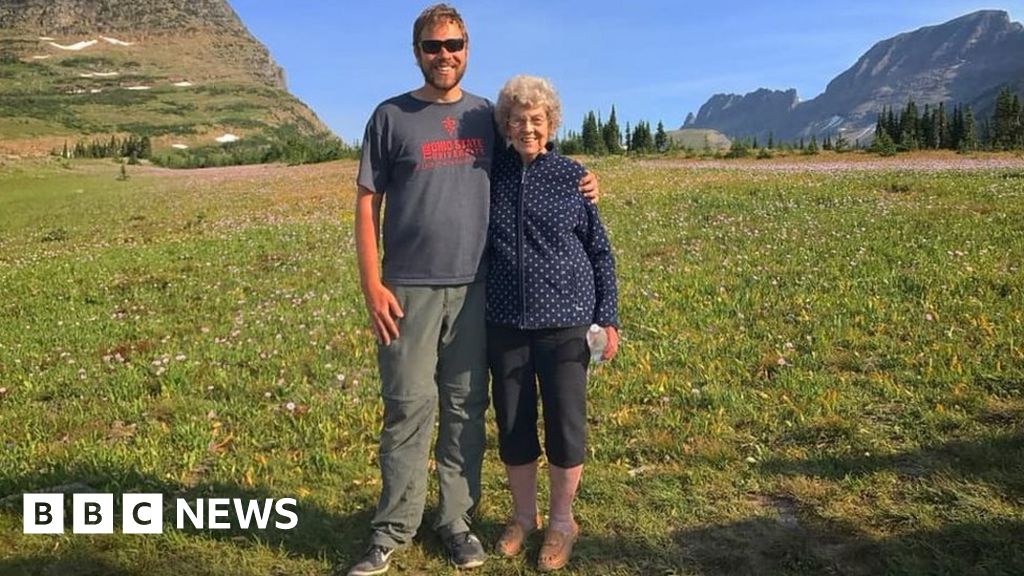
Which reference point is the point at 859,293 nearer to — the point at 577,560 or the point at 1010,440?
the point at 1010,440

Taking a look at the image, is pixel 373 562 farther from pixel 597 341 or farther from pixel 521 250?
pixel 521 250

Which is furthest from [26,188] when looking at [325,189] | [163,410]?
[163,410]

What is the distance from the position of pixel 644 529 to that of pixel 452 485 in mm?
1294

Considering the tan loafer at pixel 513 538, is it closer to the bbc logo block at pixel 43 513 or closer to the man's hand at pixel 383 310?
the man's hand at pixel 383 310

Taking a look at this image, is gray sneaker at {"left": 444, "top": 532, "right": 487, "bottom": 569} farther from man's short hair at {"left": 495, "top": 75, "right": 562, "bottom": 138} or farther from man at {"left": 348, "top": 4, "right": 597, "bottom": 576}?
man's short hair at {"left": 495, "top": 75, "right": 562, "bottom": 138}

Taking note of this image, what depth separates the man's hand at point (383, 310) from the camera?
4.22m

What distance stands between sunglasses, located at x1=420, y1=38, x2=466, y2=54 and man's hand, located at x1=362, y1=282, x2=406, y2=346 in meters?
1.38

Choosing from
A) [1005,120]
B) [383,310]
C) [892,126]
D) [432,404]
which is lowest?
[432,404]

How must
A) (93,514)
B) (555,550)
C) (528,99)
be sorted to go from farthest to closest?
(93,514)
(555,550)
(528,99)

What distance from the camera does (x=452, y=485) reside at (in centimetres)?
470

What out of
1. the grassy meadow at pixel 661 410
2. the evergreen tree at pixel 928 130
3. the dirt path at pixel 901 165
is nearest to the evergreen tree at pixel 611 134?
the evergreen tree at pixel 928 130

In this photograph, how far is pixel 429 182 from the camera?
13.9 ft

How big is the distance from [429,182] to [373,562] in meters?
2.33

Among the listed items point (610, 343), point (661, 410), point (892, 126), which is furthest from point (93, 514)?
point (892, 126)
